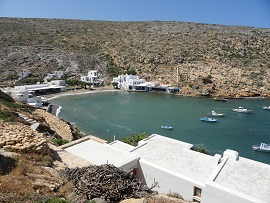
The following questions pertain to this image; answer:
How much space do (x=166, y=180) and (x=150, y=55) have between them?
224 feet

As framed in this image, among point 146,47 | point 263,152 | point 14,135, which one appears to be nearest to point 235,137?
point 263,152

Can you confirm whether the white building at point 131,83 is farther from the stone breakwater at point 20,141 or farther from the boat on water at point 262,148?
the stone breakwater at point 20,141

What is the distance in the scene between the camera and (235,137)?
31.7 metres

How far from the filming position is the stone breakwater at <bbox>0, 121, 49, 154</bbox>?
9070 millimetres

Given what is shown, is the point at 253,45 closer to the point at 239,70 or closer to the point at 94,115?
the point at 239,70

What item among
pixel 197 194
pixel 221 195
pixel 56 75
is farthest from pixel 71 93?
pixel 221 195

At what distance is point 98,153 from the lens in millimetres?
11992

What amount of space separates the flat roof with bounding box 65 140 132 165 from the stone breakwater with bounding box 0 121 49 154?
219 centimetres

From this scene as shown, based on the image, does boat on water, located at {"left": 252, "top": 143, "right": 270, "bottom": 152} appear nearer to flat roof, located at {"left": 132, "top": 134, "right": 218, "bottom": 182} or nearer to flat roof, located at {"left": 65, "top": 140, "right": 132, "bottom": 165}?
flat roof, located at {"left": 132, "top": 134, "right": 218, "bottom": 182}

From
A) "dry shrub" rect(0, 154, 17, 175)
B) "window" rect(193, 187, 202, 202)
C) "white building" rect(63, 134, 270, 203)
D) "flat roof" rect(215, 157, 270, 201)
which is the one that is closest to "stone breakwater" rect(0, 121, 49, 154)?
"dry shrub" rect(0, 154, 17, 175)

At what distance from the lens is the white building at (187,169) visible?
8.97 metres

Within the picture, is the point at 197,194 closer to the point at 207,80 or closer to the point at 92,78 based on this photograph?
the point at 207,80

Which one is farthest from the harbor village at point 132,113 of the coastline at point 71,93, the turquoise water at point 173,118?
the coastline at point 71,93

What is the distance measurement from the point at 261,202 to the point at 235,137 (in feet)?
83.9
